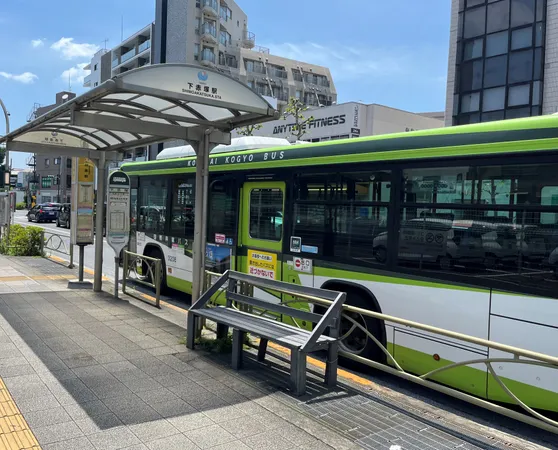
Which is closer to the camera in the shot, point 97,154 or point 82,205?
point 97,154

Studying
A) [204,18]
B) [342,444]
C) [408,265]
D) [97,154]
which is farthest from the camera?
[204,18]

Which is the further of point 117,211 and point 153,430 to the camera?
point 117,211

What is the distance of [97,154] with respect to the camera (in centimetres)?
916

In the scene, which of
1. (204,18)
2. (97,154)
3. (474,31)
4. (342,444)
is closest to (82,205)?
(97,154)

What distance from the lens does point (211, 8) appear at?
53906 mm

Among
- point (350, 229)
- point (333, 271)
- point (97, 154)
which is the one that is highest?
point (97, 154)

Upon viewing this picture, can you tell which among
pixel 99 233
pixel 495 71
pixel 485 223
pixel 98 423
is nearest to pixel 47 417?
pixel 98 423

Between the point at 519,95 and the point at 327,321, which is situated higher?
the point at 519,95

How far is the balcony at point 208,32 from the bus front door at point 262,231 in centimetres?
5024

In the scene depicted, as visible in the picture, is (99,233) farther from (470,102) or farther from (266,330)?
(470,102)

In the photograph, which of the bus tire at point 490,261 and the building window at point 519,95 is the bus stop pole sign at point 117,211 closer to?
the bus tire at point 490,261

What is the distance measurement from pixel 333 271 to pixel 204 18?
178 feet

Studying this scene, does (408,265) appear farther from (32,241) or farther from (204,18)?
(204,18)

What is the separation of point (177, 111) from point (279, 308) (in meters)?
2.84
